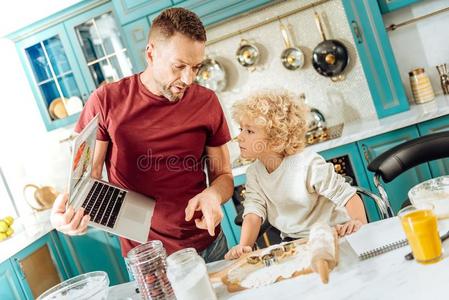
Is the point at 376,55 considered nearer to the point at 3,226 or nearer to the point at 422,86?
the point at 422,86

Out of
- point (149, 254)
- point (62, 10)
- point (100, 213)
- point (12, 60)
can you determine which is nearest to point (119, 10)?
point (62, 10)

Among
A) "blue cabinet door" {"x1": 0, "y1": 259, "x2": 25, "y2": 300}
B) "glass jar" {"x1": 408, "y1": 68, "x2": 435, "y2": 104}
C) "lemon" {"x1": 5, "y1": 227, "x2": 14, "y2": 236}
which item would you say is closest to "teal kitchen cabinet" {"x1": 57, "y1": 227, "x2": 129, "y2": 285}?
"lemon" {"x1": 5, "y1": 227, "x2": 14, "y2": 236}

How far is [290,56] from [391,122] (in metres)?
0.87

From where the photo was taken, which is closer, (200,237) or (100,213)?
(100,213)

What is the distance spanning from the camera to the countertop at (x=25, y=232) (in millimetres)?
2732

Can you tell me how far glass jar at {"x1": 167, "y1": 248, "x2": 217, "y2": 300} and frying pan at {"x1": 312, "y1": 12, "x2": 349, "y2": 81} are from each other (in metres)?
2.22

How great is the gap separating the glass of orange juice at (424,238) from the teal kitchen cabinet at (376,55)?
72.3 inches

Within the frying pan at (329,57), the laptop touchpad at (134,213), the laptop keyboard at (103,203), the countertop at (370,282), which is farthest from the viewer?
the frying pan at (329,57)

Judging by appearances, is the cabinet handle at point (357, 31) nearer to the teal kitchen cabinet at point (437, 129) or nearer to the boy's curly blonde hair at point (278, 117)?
the teal kitchen cabinet at point (437, 129)

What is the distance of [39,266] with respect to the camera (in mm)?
2961

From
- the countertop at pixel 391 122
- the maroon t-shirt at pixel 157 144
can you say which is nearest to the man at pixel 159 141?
the maroon t-shirt at pixel 157 144

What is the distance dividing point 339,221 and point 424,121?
1129 mm

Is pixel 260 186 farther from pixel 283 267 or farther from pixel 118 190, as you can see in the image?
pixel 283 267

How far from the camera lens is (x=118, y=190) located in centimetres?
145
